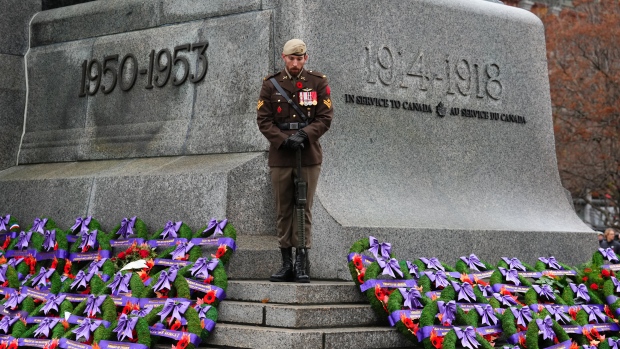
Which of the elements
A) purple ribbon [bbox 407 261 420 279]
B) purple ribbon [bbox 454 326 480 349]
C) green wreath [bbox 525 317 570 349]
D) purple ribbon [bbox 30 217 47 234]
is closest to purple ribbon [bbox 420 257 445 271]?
purple ribbon [bbox 407 261 420 279]

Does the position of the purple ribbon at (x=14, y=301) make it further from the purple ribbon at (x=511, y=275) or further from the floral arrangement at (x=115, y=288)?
the purple ribbon at (x=511, y=275)

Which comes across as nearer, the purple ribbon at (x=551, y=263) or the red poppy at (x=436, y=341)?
the red poppy at (x=436, y=341)

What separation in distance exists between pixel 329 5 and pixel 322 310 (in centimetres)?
324

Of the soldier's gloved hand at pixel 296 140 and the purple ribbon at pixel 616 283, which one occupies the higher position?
the soldier's gloved hand at pixel 296 140

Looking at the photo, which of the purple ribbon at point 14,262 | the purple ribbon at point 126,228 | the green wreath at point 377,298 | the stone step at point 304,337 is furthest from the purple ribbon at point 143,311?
the purple ribbon at point 14,262

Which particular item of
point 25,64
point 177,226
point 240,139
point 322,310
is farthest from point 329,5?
point 25,64

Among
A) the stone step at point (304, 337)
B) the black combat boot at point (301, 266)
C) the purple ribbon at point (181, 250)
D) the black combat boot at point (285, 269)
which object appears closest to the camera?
the stone step at point (304, 337)

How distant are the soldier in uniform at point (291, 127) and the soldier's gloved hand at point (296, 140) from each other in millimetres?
34

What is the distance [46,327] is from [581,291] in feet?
14.7

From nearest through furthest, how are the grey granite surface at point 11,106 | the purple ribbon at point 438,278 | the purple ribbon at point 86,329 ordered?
1. the purple ribbon at point 86,329
2. the purple ribbon at point 438,278
3. the grey granite surface at point 11,106

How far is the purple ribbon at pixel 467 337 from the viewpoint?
28.5ft

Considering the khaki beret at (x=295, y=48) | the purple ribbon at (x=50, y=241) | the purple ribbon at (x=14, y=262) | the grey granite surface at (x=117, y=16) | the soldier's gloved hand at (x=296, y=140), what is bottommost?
the purple ribbon at (x=14, y=262)

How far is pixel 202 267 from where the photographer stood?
9.32 m

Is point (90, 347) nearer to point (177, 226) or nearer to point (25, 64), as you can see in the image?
point (177, 226)
